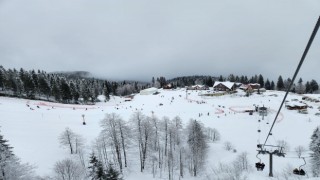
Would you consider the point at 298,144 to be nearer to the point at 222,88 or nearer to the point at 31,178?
the point at 31,178

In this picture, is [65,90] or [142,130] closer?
[142,130]

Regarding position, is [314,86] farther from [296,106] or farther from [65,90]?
[65,90]

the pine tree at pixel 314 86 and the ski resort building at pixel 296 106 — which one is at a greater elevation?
the pine tree at pixel 314 86

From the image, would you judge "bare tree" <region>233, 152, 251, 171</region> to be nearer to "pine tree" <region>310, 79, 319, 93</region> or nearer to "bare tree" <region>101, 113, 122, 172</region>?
"bare tree" <region>101, 113, 122, 172</region>

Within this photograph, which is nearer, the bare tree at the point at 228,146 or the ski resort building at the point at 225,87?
the bare tree at the point at 228,146

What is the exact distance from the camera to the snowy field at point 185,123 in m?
50.7

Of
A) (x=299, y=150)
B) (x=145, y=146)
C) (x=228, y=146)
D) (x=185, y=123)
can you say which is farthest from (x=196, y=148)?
(x=299, y=150)

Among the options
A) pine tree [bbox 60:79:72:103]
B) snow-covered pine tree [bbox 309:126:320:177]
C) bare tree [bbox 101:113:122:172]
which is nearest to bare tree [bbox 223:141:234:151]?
snow-covered pine tree [bbox 309:126:320:177]

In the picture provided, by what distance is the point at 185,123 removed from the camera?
76.1 m

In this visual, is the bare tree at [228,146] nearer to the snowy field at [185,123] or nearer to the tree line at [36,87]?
the snowy field at [185,123]

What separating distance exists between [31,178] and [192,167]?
3483 cm

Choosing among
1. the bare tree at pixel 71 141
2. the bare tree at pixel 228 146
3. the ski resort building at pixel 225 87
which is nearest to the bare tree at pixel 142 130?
the bare tree at pixel 71 141

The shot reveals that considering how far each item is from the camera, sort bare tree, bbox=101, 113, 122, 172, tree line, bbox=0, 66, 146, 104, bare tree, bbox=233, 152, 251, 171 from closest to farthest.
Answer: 1. bare tree, bbox=101, 113, 122, 172
2. bare tree, bbox=233, 152, 251, 171
3. tree line, bbox=0, 66, 146, 104

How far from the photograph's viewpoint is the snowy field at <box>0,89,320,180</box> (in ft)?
166
